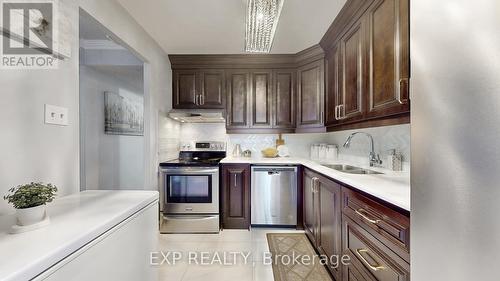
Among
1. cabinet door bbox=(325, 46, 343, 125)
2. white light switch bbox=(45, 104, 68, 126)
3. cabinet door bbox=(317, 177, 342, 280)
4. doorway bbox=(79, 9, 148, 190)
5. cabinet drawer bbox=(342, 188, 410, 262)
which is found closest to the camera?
cabinet drawer bbox=(342, 188, 410, 262)

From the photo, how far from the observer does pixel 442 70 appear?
57 centimetres

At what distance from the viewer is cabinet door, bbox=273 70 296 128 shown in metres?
3.17

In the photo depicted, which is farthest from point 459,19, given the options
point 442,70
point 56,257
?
point 56,257

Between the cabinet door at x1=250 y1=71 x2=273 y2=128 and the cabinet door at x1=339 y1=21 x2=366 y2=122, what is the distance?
1.14 meters

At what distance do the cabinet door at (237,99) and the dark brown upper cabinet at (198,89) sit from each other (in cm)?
10

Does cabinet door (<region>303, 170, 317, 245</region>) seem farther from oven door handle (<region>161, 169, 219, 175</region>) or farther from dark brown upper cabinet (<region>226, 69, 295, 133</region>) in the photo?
oven door handle (<region>161, 169, 219, 175</region>)

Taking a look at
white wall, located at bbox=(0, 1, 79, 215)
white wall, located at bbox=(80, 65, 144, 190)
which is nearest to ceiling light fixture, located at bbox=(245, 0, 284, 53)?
white wall, located at bbox=(0, 1, 79, 215)

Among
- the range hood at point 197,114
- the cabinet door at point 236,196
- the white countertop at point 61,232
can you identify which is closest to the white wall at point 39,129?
the white countertop at point 61,232

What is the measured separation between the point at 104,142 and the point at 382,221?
3548 millimetres

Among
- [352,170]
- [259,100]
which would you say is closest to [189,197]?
[259,100]

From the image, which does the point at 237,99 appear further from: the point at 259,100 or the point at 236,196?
the point at 236,196

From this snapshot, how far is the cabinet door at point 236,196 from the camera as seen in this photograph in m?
2.86

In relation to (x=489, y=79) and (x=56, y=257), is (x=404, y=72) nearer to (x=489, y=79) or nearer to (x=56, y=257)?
(x=489, y=79)

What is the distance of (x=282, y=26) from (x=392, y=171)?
70.1 inches
